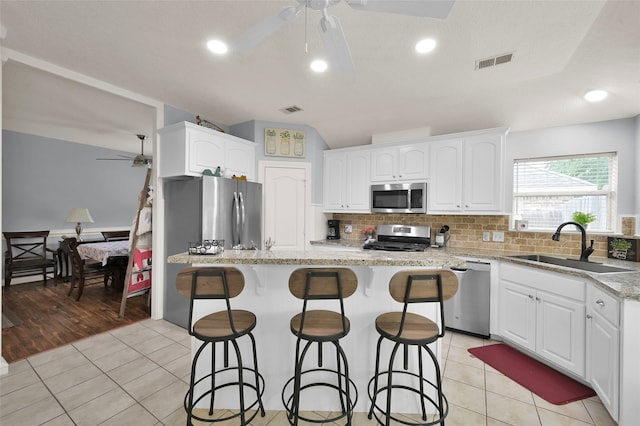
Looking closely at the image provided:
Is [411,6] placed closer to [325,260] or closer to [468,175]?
[325,260]

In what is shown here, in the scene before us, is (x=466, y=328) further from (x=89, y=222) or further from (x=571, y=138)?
(x=89, y=222)

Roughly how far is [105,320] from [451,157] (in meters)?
4.62

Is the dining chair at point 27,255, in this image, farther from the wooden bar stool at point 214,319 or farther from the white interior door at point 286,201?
the wooden bar stool at point 214,319

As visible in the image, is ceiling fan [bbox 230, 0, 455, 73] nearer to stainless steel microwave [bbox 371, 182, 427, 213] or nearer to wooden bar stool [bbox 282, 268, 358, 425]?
wooden bar stool [bbox 282, 268, 358, 425]

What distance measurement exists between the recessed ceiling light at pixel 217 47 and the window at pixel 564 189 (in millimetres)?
3428

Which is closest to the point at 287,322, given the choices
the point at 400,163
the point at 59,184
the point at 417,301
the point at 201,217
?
the point at 417,301

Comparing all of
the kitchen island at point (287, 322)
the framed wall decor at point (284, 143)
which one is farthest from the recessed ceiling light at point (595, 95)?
the framed wall decor at point (284, 143)

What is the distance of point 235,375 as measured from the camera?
6.37 feet

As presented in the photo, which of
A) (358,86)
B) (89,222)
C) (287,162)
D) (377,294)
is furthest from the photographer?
(89,222)

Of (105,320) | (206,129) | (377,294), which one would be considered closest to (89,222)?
(105,320)

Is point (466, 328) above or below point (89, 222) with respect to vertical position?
below

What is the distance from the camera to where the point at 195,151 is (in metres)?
3.22

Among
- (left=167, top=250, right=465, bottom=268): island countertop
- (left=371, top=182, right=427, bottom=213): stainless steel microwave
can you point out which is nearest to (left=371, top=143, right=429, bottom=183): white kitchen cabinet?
(left=371, top=182, right=427, bottom=213): stainless steel microwave

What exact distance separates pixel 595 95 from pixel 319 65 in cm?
256
